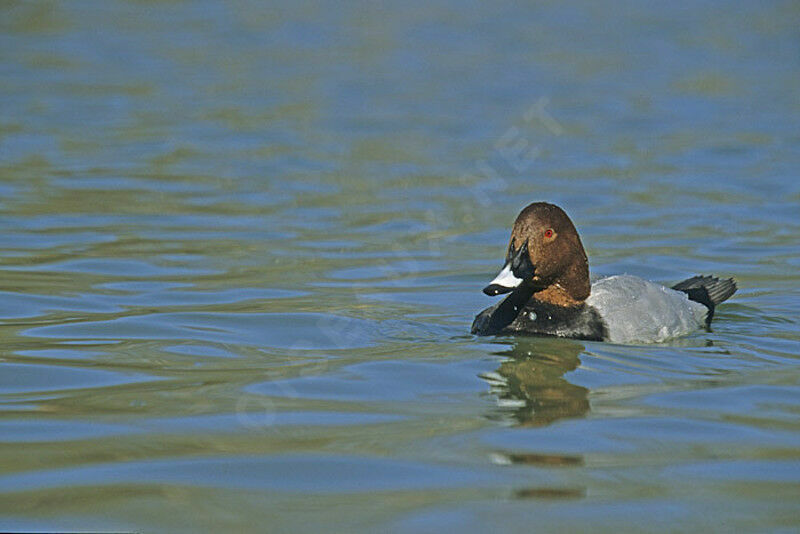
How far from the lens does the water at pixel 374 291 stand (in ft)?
17.0

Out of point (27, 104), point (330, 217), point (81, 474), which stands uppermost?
point (27, 104)

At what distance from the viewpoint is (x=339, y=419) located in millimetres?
6227

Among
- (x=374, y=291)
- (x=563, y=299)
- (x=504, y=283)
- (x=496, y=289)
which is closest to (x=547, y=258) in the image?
(x=563, y=299)

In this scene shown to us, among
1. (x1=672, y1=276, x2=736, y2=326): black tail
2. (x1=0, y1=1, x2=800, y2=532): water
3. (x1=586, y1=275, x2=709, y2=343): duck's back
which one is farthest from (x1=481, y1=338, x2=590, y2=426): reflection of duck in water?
(x1=672, y1=276, x2=736, y2=326): black tail

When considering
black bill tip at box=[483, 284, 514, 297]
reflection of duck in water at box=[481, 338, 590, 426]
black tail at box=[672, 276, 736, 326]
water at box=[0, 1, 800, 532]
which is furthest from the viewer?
black tail at box=[672, 276, 736, 326]

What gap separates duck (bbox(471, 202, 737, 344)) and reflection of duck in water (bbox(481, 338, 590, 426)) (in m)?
0.17

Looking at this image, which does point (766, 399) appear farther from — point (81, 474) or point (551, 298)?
point (81, 474)

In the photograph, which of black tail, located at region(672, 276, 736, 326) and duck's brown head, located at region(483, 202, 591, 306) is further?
black tail, located at region(672, 276, 736, 326)

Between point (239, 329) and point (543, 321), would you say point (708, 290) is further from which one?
point (239, 329)

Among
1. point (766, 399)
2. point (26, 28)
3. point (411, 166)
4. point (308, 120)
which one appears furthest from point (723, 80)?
point (766, 399)

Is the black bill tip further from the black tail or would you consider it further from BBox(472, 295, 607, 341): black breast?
the black tail

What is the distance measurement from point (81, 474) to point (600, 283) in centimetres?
416

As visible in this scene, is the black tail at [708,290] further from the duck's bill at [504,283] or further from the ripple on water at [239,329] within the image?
the ripple on water at [239,329]

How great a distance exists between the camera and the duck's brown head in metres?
7.98
